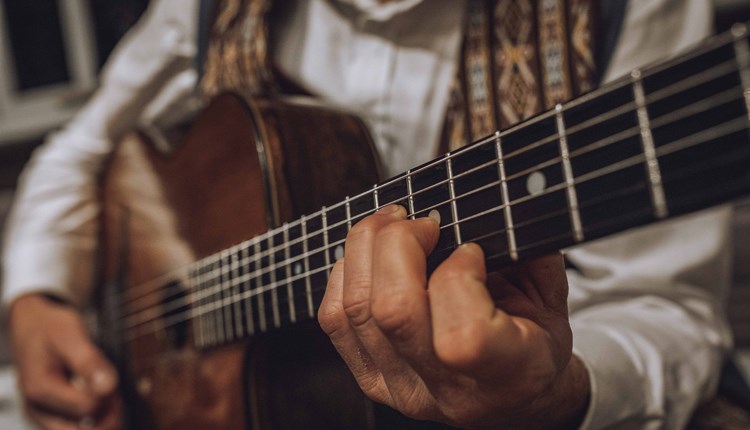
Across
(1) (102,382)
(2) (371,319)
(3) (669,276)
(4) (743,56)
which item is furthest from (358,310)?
(1) (102,382)

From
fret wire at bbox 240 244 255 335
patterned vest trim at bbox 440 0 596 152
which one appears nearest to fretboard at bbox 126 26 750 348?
fret wire at bbox 240 244 255 335

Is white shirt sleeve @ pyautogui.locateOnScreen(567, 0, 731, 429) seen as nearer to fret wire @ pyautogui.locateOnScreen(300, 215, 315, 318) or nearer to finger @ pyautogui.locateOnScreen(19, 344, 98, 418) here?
A: fret wire @ pyautogui.locateOnScreen(300, 215, 315, 318)

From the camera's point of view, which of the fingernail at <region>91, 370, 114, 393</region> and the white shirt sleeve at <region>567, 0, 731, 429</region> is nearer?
the white shirt sleeve at <region>567, 0, 731, 429</region>

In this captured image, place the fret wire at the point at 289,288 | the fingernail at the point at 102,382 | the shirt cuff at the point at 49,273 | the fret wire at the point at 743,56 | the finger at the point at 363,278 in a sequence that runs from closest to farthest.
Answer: the fret wire at the point at 743,56, the finger at the point at 363,278, the fret wire at the point at 289,288, the fingernail at the point at 102,382, the shirt cuff at the point at 49,273

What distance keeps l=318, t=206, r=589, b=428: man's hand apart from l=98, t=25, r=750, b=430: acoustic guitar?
0.10 feet

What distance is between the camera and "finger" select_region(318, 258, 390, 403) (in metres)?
0.36

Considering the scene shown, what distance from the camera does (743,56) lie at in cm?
23

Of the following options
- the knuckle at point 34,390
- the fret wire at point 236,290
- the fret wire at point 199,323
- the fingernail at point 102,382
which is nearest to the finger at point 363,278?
the fret wire at point 236,290

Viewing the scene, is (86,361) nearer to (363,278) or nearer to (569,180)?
(363,278)

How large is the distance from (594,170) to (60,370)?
2.89ft

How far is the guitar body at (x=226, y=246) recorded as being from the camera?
516 millimetres

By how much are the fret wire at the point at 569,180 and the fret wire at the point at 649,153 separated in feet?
0.11

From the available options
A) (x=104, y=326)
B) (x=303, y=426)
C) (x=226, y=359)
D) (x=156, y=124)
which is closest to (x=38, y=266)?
(x=104, y=326)

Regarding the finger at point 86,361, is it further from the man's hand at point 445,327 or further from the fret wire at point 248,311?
the man's hand at point 445,327
